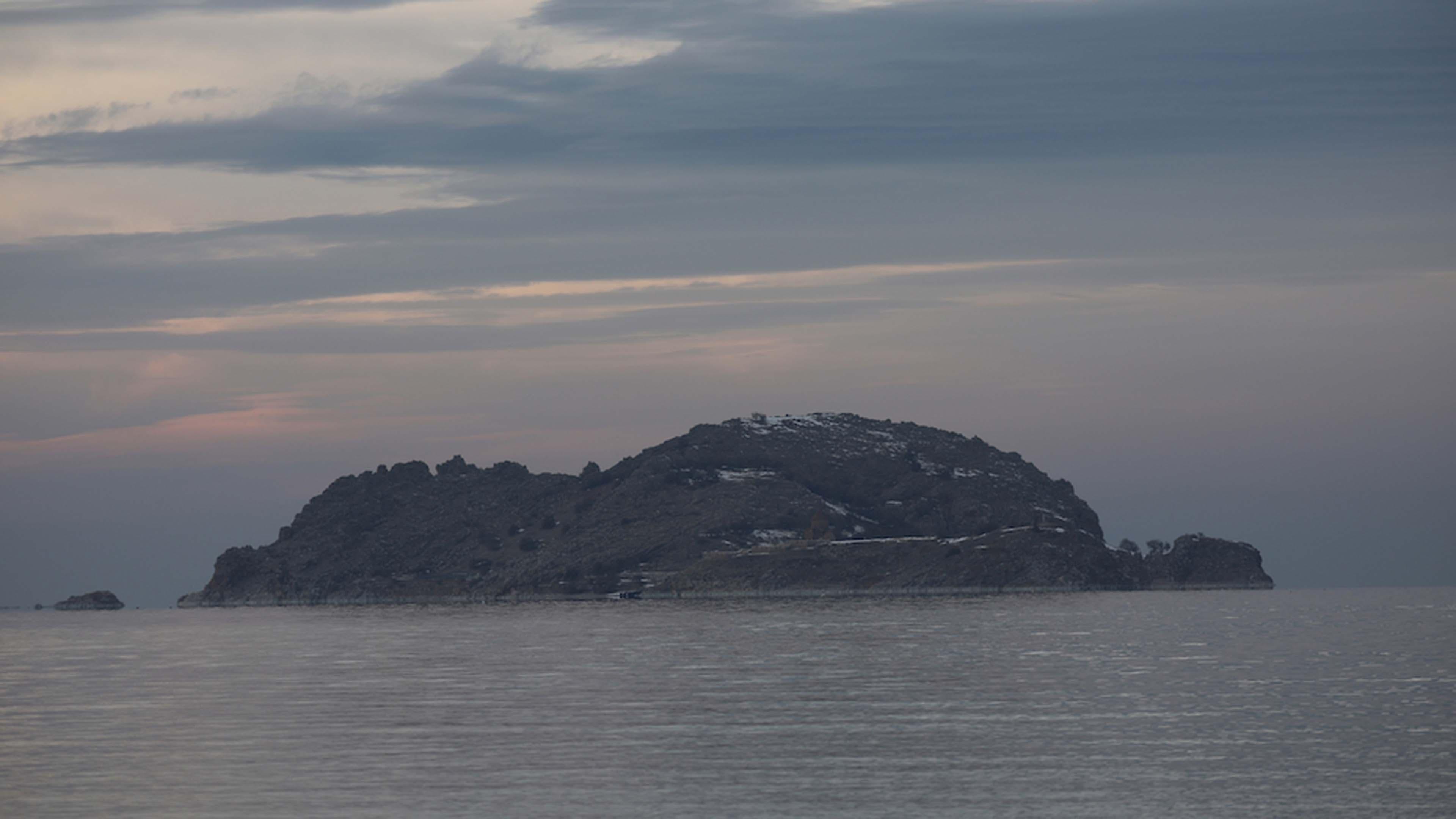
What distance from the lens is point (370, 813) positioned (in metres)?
52.0

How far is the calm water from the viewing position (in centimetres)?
5381

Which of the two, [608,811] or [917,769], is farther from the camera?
[917,769]

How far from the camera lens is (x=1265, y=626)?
189 metres

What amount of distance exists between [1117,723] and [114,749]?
4658 cm

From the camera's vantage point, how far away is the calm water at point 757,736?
53.8 metres

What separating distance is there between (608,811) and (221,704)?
49310 mm

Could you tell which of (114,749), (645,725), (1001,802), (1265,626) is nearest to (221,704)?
(114,749)

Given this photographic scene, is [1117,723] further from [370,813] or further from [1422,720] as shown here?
[370,813]

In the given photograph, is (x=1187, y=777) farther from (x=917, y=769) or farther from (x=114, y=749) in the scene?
(x=114, y=749)

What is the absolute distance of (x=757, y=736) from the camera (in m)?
72.2

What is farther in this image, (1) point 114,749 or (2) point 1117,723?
(2) point 1117,723

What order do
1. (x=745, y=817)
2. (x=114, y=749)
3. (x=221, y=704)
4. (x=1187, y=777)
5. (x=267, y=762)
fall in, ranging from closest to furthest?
(x=745, y=817), (x=1187, y=777), (x=267, y=762), (x=114, y=749), (x=221, y=704)

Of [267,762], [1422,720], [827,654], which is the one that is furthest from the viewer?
[827,654]

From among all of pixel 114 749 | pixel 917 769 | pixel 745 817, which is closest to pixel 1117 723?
pixel 917 769
